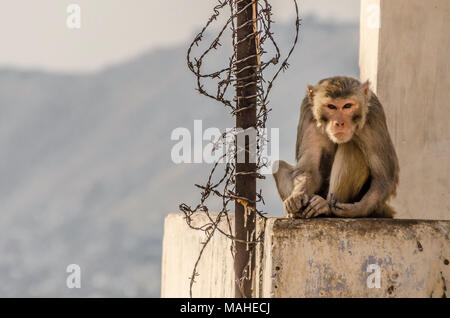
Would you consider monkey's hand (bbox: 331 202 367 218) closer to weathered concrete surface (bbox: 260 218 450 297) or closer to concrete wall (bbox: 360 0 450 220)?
weathered concrete surface (bbox: 260 218 450 297)

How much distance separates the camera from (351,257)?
12.9ft

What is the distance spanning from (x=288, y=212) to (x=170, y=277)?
257 centimetres

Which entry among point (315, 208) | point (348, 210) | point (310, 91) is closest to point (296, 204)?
point (315, 208)

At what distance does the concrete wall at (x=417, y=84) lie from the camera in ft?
20.7

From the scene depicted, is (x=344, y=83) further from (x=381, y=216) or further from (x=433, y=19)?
(x=433, y=19)

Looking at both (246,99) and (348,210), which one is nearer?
(246,99)

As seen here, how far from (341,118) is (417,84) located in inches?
82.2

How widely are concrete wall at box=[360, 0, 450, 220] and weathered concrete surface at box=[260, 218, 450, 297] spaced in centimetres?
234

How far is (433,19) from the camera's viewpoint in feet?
20.9

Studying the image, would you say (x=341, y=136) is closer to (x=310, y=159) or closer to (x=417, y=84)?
(x=310, y=159)

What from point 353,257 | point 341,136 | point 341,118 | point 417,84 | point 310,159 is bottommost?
point 353,257
